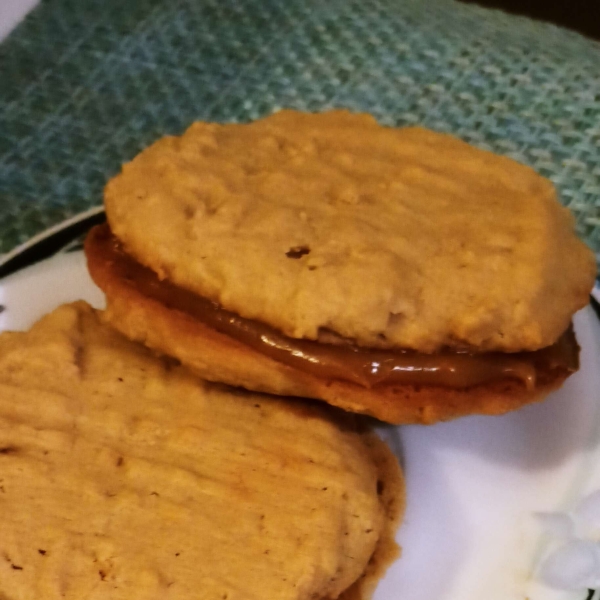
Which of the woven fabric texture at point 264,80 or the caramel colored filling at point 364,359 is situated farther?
the woven fabric texture at point 264,80

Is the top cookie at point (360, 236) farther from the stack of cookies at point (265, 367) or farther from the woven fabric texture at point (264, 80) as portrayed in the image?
the woven fabric texture at point (264, 80)

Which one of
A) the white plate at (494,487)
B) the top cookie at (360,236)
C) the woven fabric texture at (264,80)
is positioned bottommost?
the white plate at (494,487)

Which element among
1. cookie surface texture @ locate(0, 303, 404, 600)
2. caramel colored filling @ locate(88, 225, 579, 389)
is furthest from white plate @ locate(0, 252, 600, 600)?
caramel colored filling @ locate(88, 225, 579, 389)

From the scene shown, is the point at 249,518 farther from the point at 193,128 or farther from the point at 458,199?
the point at 193,128

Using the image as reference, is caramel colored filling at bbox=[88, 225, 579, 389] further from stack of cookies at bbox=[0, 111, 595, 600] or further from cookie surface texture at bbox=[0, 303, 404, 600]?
cookie surface texture at bbox=[0, 303, 404, 600]

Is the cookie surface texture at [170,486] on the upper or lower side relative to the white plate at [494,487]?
upper

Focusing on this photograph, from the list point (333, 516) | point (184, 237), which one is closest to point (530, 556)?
point (333, 516)

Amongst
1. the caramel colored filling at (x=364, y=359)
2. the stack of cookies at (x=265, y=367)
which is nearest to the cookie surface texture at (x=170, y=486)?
the stack of cookies at (x=265, y=367)
